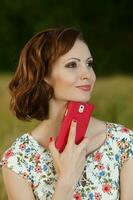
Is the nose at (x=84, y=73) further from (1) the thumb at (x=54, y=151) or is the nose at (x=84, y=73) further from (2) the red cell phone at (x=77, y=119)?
(1) the thumb at (x=54, y=151)

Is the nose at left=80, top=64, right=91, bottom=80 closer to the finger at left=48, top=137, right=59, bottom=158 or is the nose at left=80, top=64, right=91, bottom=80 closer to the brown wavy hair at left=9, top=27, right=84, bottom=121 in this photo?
the brown wavy hair at left=9, top=27, right=84, bottom=121

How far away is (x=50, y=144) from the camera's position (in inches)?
69.2

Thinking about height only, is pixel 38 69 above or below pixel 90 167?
above

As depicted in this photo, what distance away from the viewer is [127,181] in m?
1.82

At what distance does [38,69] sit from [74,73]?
11cm

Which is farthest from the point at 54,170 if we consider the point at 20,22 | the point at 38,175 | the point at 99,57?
the point at 20,22

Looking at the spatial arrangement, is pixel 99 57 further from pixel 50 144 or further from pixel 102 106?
pixel 50 144

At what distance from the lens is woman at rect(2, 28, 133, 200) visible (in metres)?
1.76

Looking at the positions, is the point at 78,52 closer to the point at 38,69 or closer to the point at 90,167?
the point at 38,69

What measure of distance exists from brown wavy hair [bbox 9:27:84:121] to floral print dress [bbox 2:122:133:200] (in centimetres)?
12


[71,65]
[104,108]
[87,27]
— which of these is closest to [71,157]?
[71,65]

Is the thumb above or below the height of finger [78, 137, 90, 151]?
below

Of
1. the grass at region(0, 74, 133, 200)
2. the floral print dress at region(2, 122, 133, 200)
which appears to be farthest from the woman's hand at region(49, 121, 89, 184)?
the grass at region(0, 74, 133, 200)

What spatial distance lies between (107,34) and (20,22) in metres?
0.52
